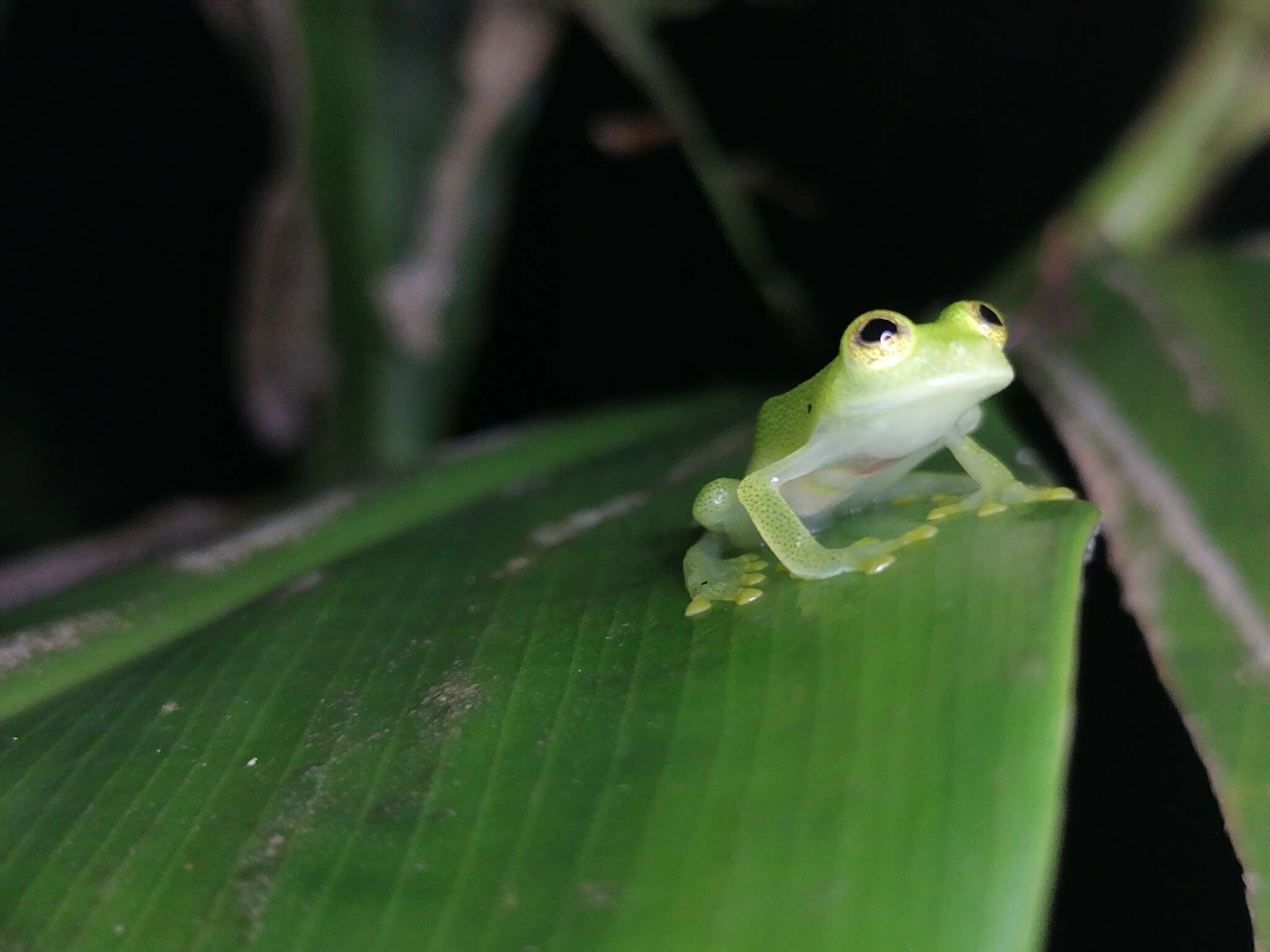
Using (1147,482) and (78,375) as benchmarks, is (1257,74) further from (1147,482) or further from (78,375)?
(78,375)

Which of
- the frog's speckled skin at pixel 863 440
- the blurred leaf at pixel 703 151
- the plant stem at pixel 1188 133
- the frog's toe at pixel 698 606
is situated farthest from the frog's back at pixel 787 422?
the plant stem at pixel 1188 133

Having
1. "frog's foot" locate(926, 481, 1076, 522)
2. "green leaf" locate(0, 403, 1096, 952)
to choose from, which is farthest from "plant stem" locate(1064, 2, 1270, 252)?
"green leaf" locate(0, 403, 1096, 952)

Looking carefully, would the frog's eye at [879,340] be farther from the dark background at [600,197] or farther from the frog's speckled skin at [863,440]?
the dark background at [600,197]

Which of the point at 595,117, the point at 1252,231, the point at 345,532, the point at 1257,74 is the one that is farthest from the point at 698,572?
the point at 1252,231

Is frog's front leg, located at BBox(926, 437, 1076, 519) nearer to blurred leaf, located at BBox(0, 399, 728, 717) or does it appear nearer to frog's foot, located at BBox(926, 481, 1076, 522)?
frog's foot, located at BBox(926, 481, 1076, 522)

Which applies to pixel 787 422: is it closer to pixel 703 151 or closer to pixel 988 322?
pixel 988 322


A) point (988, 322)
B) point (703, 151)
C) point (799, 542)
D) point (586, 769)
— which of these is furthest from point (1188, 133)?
point (586, 769)
